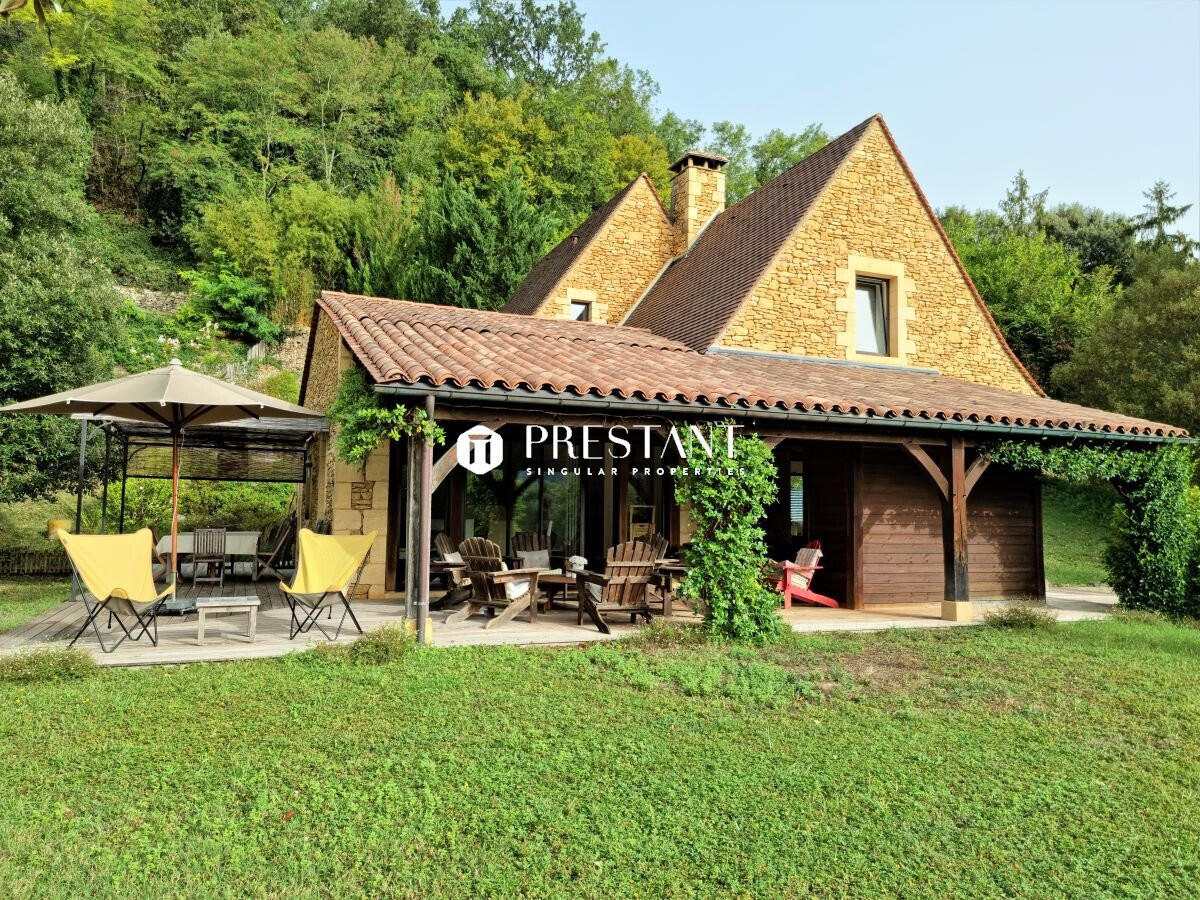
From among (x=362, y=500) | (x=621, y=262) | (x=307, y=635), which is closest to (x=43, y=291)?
(x=362, y=500)

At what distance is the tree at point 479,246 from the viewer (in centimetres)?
2181

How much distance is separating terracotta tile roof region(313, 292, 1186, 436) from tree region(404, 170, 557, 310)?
9749 mm

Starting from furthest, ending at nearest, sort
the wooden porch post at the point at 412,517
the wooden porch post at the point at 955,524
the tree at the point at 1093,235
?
the tree at the point at 1093,235 → the wooden porch post at the point at 955,524 → the wooden porch post at the point at 412,517

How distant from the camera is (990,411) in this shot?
9500 mm

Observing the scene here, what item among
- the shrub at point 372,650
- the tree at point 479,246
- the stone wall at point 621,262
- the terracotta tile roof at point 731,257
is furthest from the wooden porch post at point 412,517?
the tree at point 479,246

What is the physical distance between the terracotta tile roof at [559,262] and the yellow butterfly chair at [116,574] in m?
10.1

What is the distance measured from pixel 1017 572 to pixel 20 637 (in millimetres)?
12795

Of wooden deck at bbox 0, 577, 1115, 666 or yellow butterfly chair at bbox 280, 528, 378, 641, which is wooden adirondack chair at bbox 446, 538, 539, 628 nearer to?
wooden deck at bbox 0, 577, 1115, 666

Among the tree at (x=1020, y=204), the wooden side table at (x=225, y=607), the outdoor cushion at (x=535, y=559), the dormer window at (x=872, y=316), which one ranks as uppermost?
the tree at (x=1020, y=204)

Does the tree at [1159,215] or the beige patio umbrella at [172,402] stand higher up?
the tree at [1159,215]

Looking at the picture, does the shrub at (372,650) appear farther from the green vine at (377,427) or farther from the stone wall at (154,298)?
the stone wall at (154,298)

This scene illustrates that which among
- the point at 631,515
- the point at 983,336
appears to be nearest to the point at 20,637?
the point at 631,515

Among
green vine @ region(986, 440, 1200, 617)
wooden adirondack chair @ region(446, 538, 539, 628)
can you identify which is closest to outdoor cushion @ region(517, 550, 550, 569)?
wooden adirondack chair @ region(446, 538, 539, 628)

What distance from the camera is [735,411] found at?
8.02m
